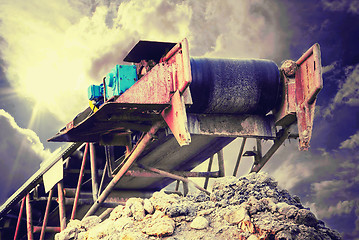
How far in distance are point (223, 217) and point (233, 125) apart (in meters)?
2.00

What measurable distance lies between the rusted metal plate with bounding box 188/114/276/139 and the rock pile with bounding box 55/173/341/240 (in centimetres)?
83

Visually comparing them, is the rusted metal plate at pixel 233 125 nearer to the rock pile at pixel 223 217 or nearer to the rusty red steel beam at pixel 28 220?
the rock pile at pixel 223 217

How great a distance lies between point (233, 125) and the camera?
7953 millimetres

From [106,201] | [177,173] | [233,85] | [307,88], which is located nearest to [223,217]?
[233,85]

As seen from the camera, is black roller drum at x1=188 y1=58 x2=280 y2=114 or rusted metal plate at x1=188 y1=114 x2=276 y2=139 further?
rusted metal plate at x1=188 y1=114 x2=276 y2=139

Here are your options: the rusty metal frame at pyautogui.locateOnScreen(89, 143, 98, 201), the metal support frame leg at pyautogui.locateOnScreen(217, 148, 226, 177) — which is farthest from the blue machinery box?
the metal support frame leg at pyautogui.locateOnScreen(217, 148, 226, 177)

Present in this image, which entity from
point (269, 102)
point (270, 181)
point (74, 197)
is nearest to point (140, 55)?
point (269, 102)

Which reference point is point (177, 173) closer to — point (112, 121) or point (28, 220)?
point (112, 121)

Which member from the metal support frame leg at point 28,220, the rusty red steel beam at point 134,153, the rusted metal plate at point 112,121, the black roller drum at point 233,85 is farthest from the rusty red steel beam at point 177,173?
the metal support frame leg at point 28,220

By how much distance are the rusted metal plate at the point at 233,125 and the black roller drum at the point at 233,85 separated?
126 millimetres

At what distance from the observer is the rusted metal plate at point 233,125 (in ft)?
25.2

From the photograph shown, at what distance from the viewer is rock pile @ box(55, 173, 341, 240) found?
602 cm

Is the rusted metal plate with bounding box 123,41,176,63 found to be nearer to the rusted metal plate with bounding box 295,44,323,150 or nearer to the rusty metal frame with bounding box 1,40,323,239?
the rusty metal frame with bounding box 1,40,323,239

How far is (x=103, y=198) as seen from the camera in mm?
9453
